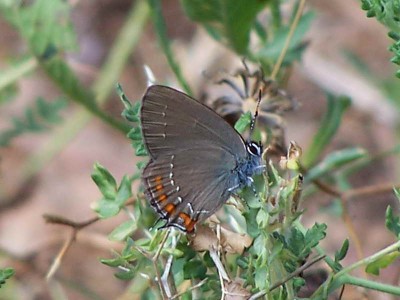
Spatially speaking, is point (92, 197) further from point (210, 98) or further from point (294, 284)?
point (294, 284)

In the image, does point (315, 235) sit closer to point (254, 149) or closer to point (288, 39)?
point (254, 149)

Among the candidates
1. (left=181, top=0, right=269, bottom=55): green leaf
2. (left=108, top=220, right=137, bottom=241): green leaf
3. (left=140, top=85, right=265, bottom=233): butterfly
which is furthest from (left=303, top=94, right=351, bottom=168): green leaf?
(left=108, top=220, right=137, bottom=241): green leaf

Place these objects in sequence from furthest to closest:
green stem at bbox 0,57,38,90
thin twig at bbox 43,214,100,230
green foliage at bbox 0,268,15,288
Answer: green stem at bbox 0,57,38,90 → thin twig at bbox 43,214,100,230 → green foliage at bbox 0,268,15,288

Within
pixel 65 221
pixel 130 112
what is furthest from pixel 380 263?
pixel 65 221

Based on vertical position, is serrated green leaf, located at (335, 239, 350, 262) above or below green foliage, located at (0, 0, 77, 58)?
below

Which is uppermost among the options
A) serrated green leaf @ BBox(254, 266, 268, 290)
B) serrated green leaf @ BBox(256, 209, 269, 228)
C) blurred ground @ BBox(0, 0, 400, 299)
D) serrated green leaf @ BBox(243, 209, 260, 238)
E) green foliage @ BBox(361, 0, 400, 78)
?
green foliage @ BBox(361, 0, 400, 78)

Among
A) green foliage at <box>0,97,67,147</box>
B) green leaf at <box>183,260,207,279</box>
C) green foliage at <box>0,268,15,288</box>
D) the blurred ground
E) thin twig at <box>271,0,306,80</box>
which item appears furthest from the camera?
the blurred ground

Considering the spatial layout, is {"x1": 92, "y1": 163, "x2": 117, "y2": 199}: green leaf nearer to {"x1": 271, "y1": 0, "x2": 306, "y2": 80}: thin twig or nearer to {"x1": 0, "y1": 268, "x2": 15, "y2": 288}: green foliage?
{"x1": 0, "y1": 268, "x2": 15, "y2": 288}: green foliage

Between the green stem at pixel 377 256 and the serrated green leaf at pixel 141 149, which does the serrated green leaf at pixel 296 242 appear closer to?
the green stem at pixel 377 256

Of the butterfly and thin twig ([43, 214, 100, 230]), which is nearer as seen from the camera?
the butterfly
